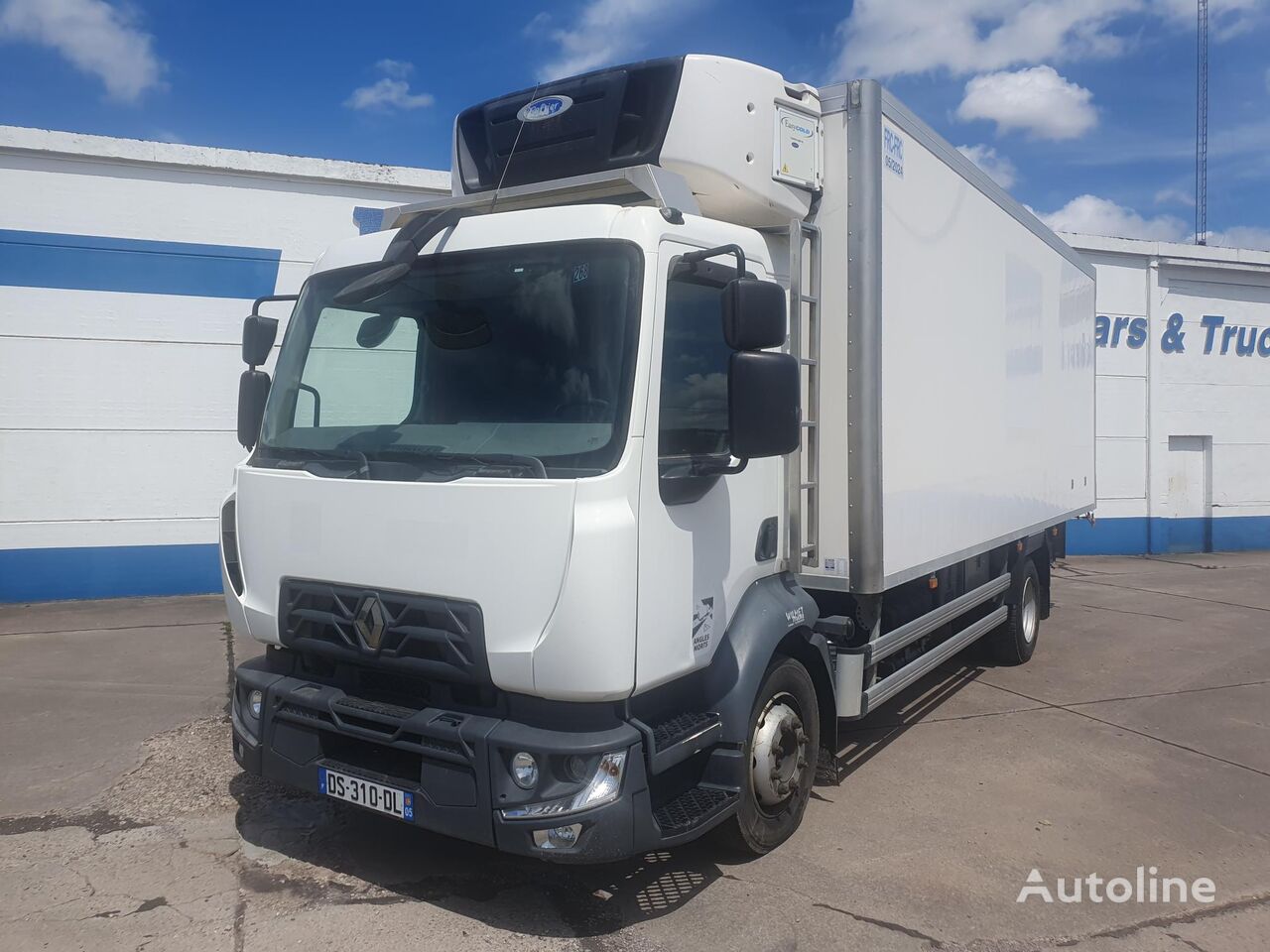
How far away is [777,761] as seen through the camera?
13.2 feet

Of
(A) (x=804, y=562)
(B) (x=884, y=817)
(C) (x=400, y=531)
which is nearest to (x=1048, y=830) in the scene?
(B) (x=884, y=817)

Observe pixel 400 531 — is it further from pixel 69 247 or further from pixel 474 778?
pixel 69 247

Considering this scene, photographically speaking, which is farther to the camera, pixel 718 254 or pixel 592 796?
pixel 718 254

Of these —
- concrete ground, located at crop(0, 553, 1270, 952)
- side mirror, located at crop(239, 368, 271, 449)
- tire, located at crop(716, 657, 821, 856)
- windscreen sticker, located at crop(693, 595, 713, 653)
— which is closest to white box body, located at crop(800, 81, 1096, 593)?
tire, located at crop(716, 657, 821, 856)

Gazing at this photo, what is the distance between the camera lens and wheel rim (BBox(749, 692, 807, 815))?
3920 mm

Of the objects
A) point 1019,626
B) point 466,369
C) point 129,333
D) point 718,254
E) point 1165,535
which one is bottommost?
point 1165,535

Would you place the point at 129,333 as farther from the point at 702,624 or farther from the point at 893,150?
the point at 702,624

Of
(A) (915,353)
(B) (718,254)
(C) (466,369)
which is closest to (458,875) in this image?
(C) (466,369)

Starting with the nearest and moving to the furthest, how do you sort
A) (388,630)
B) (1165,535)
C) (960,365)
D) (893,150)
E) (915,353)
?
1. (388,630)
2. (893,150)
3. (915,353)
4. (960,365)
5. (1165,535)

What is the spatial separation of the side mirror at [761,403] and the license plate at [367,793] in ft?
5.59

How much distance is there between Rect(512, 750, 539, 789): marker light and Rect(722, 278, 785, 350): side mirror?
1.56m

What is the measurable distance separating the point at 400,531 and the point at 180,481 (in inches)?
307

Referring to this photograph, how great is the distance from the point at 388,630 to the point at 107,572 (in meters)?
8.01

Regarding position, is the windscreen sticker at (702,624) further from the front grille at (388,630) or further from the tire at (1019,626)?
the tire at (1019,626)
